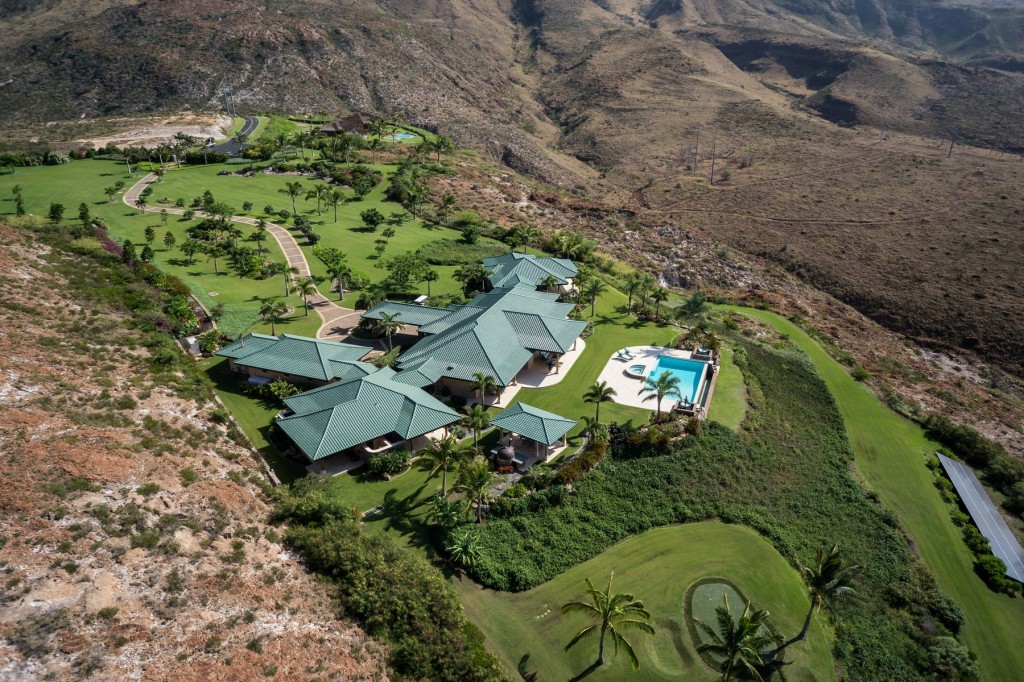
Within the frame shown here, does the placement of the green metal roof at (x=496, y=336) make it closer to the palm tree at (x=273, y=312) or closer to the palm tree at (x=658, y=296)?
the palm tree at (x=658, y=296)

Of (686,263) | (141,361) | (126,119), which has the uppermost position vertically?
(141,361)

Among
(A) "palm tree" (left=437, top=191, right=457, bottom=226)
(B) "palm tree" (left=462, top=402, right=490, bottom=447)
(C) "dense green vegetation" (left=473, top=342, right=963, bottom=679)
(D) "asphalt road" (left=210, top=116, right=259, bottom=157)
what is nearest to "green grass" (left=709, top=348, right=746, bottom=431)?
(C) "dense green vegetation" (left=473, top=342, right=963, bottom=679)

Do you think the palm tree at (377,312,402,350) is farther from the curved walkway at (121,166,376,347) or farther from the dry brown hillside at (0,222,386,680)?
the dry brown hillside at (0,222,386,680)

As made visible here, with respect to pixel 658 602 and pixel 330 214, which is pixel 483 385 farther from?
pixel 330 214

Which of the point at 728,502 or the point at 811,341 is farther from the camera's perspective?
the point at 811,341

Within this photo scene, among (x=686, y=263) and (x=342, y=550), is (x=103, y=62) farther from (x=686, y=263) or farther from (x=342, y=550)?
(x=342, y=550)

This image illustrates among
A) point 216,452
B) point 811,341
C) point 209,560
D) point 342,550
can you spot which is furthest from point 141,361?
point 811,341

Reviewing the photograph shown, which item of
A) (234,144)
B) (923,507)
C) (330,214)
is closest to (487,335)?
(923,507)
